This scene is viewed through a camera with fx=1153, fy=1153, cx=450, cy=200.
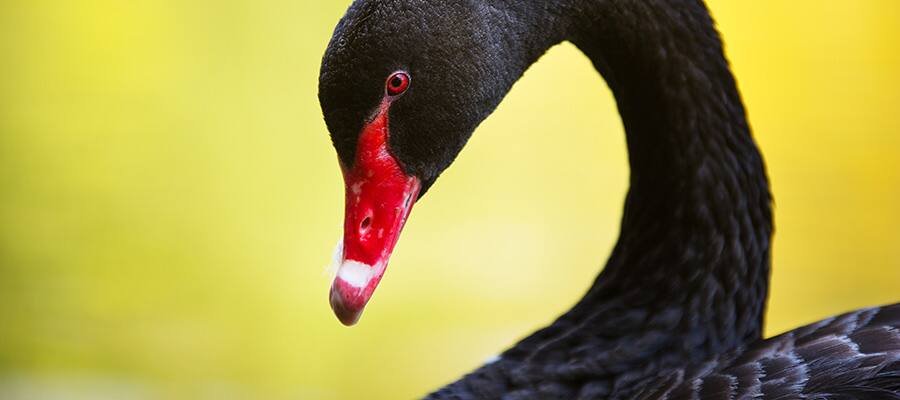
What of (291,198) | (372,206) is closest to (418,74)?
(372,206)

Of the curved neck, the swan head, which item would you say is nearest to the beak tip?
the swan head

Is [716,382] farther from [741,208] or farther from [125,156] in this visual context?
[125,156]

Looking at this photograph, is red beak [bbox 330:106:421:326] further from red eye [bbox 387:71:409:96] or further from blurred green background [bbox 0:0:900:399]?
blurred green background [bbox 0:0:900:399]

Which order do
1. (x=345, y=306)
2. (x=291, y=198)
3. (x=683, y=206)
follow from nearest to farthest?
1. (x=345, y=306)
2. (x=683, y=206)
3. (x=291, y=198)

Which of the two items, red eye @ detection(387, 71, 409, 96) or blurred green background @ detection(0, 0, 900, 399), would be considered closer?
red eye @ detection(387, 71, 409, 96)

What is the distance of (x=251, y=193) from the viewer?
3102mm

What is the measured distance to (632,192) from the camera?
4.87 ft

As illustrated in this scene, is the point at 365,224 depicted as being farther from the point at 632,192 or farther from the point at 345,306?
the point at 632,192

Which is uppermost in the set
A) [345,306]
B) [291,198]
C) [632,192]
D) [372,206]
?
[291,198]

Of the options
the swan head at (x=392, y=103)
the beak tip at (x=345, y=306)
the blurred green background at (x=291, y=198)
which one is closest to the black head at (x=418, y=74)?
the swan head at (x=392, y=103)

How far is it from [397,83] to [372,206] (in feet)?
0.42

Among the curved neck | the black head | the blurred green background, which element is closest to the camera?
the black head

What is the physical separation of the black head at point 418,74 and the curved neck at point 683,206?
0.65 ft

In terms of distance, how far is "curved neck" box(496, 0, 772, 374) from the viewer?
1.38 m
